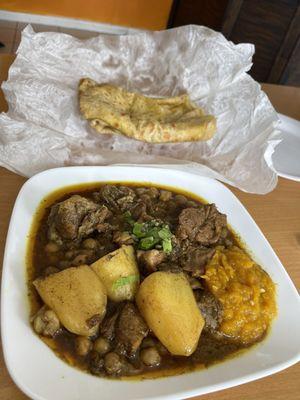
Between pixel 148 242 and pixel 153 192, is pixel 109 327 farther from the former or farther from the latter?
pixel 153 192

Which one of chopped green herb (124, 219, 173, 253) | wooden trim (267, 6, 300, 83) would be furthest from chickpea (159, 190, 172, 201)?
wooden trim (267, 6, 300, 83)

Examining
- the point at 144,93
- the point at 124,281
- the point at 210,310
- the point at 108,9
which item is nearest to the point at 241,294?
the point at 210,310

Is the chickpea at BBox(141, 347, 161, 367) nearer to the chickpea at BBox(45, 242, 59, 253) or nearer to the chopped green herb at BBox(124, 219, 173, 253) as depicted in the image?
Result: the chopped green herb at BBox(124, 219, 173, 253)

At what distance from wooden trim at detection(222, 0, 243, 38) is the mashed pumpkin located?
3395 mm

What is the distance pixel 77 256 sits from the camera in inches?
60.1

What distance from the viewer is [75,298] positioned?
1.31 m

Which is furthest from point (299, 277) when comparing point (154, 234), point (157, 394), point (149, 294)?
point (157, 394)

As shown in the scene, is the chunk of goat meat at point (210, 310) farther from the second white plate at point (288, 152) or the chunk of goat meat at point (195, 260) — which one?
the second white plate at point (288, 152)

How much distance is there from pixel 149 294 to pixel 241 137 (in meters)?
1.36

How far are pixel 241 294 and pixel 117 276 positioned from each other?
449 mm

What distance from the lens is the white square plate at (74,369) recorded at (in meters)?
1.17

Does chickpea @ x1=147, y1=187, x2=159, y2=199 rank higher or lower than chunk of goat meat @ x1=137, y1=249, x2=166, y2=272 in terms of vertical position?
lower

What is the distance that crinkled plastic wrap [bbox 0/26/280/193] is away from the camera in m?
2.11

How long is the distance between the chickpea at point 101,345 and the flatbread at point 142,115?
3.78 feet
